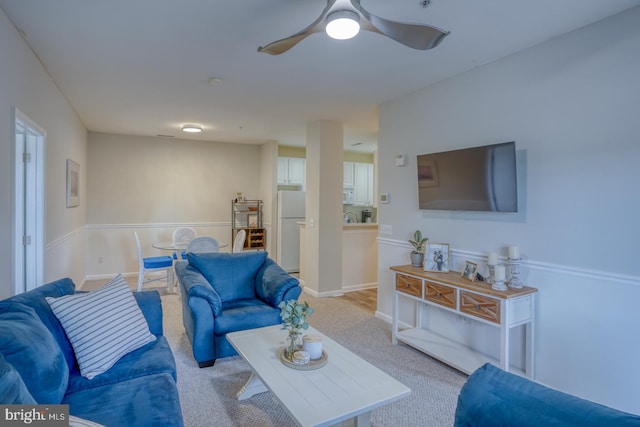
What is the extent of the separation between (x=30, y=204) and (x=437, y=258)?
368cm

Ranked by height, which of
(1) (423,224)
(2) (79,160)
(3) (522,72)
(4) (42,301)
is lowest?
(4) (42,301)

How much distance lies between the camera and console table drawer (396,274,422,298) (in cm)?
312

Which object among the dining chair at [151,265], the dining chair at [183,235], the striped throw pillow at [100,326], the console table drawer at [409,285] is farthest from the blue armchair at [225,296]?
the dining chair at [183,235]

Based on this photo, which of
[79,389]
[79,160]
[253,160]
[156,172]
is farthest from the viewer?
[253,160]

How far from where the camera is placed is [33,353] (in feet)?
4.66

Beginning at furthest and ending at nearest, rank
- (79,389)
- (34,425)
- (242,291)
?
(242,291) → (79,389) → (34,425)

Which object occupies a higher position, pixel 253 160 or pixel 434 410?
pixel 253 160

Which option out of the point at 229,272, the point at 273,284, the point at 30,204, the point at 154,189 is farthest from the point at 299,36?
the point at 154,189

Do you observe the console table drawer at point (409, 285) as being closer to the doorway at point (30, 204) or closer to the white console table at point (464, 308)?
the white console table at point (464, 308)

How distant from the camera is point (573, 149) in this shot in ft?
7.93

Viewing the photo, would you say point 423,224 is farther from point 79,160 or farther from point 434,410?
point 79,160

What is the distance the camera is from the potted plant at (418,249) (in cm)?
342

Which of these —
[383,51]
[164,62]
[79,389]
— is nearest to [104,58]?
[164,62]

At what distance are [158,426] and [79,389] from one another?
61 cm
